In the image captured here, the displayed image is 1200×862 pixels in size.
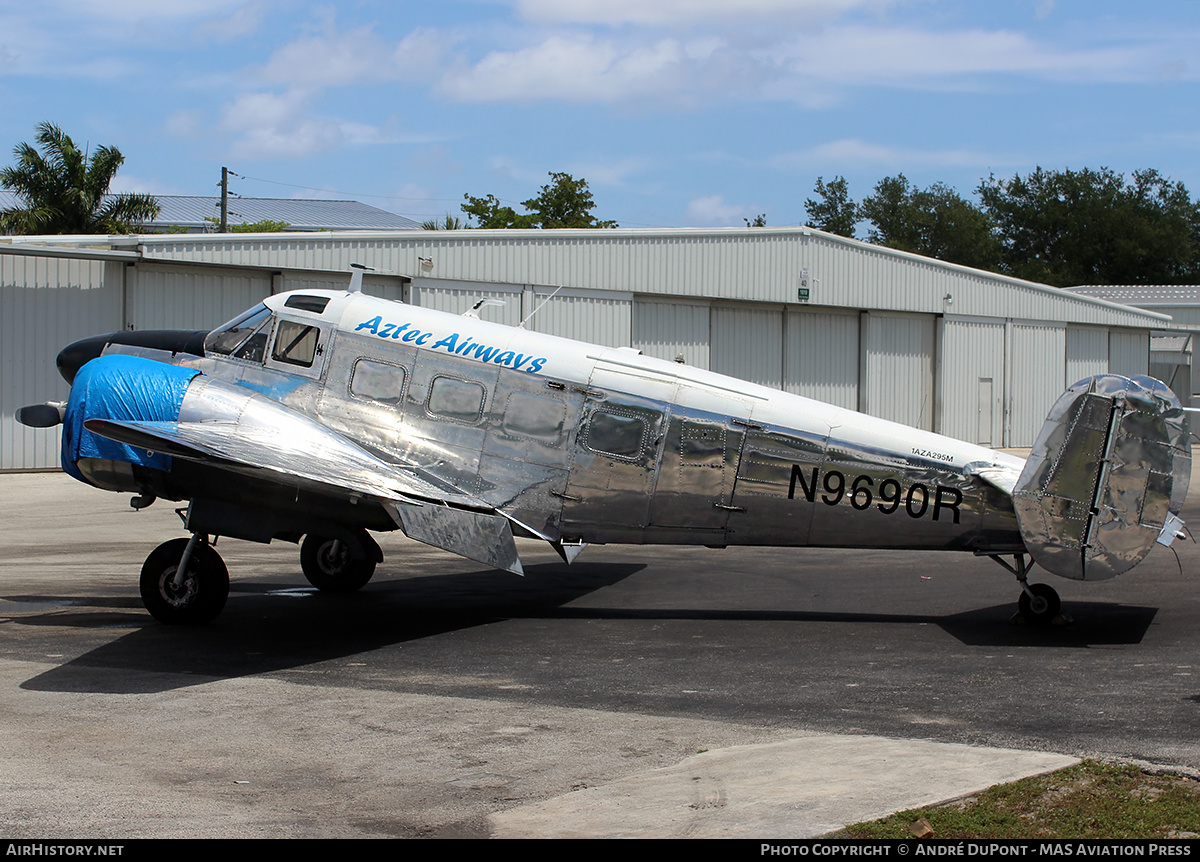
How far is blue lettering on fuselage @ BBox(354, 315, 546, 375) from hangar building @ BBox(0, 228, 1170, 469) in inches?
397

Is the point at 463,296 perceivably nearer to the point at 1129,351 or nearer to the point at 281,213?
the point at 1129,351

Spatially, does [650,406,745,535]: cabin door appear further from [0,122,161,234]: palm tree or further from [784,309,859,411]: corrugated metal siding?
[0,122,161,234]: palm tree

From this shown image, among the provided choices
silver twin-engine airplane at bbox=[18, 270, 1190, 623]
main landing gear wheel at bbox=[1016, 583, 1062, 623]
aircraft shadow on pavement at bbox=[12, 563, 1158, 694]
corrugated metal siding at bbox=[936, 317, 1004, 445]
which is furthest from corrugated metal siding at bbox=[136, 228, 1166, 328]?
main landing gear wheel at bbox=[1016, 583, 1062, 623]

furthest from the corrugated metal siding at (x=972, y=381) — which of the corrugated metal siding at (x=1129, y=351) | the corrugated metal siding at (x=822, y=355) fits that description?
the corrugated metal siding at (x=1129, y=351)

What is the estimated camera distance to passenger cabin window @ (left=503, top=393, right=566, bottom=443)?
12180 mm

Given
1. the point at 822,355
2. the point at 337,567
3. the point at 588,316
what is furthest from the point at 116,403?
the point at 822,355

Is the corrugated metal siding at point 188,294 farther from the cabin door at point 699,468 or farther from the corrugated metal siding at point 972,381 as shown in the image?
the corrugated metal siding at point 972,381

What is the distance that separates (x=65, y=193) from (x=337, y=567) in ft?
127

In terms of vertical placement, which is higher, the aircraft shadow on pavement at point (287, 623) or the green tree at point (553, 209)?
the green tree at point (553, 209)

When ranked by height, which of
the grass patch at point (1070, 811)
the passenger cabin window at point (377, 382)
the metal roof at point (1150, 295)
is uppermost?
the metal roof at point (1150, 295)

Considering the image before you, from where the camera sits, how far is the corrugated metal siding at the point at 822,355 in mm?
38250

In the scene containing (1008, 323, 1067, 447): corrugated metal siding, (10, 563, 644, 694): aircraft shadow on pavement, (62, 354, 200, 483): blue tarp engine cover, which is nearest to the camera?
(10, 563, 644, 694): aircraft shadow on pavement

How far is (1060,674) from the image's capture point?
31.6 feet

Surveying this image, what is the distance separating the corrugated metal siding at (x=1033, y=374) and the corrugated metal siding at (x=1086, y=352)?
0.52 m
